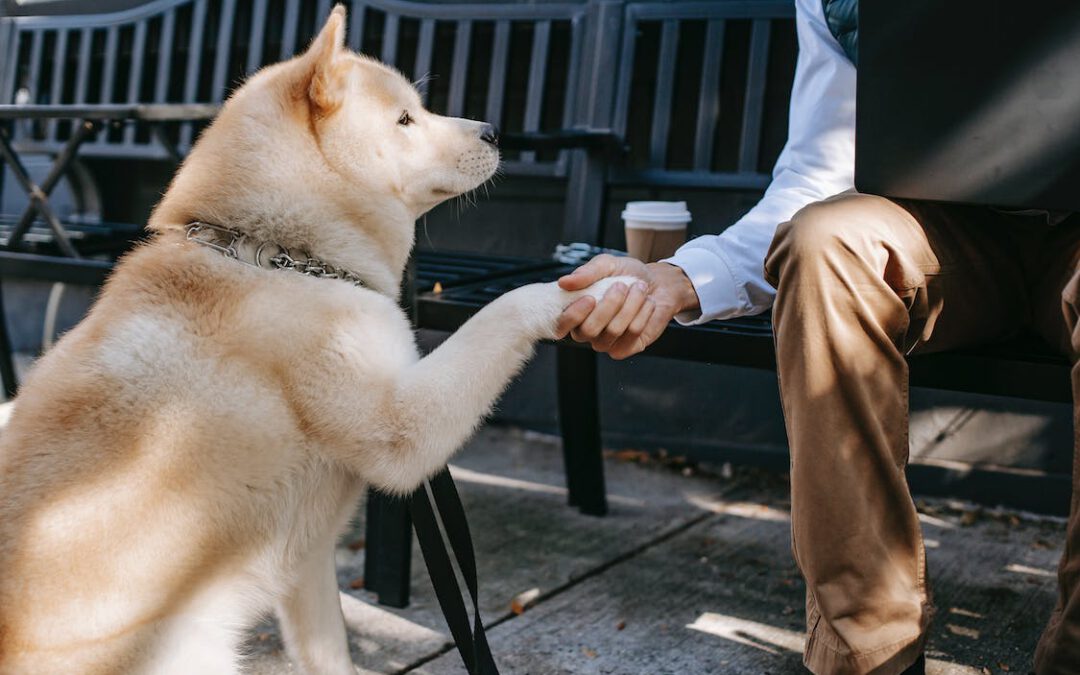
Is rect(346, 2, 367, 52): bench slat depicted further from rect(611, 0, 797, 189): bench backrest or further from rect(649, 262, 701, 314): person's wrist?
rect(649, 262, 701, 314): person's wrist

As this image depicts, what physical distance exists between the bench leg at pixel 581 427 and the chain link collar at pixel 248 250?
1.25 metres

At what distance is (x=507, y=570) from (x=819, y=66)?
1.62 meters

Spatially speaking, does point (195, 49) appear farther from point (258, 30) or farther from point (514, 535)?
point (514, 535)

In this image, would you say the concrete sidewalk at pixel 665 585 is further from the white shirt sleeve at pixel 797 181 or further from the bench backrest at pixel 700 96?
the bench backrest at pixel 700 96

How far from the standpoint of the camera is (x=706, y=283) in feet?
7.35

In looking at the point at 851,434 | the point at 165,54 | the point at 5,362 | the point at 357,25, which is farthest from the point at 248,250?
the point at 5,362

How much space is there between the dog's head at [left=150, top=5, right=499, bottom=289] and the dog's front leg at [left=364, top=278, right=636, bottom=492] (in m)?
0.35

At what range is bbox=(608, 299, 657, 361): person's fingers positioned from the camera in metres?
2.09

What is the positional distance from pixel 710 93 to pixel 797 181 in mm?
836

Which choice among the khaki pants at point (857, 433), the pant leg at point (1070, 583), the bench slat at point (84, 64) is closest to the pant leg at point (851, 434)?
the khaki pants at point (857, 433)

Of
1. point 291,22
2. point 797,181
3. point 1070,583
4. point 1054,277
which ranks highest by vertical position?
point 291,22

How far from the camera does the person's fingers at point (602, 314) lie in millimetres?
2014

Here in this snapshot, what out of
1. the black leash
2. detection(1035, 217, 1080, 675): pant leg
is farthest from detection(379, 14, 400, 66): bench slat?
detection(1035, 217, 1080, 675): pant leg

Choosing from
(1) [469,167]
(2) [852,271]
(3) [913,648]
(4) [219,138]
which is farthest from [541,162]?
(3) [913,648]
